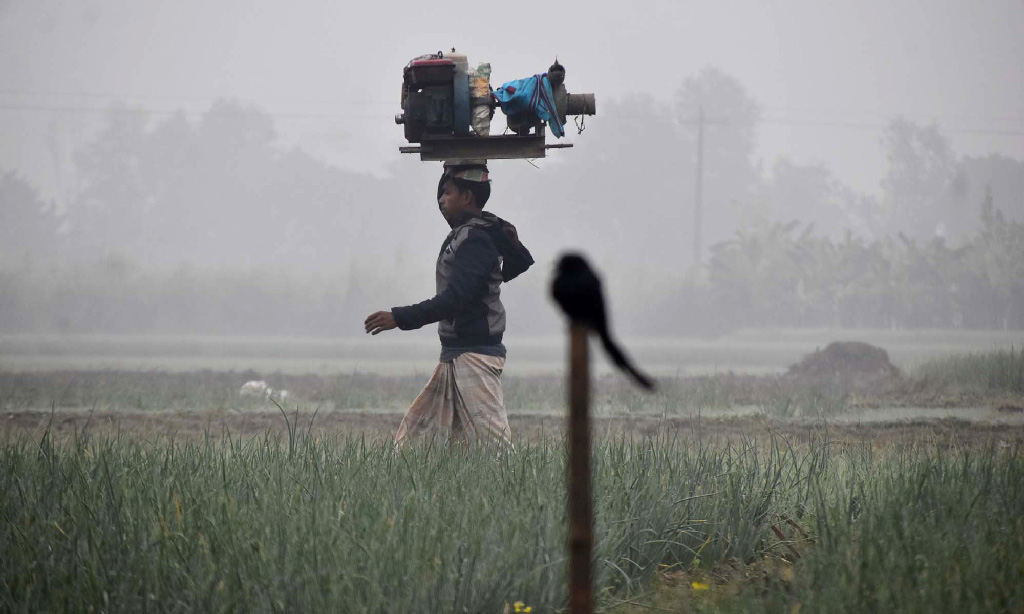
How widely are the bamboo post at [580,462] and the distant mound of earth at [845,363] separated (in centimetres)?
1569

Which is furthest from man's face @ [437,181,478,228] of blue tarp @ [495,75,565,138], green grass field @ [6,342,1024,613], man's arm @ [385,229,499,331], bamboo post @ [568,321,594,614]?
bamboo post @ [568,321,594,614]

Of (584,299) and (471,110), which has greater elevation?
(471,110)

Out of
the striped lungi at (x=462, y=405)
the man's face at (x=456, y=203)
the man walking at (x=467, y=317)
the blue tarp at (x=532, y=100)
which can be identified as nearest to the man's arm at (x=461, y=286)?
the man walking at (x=467, y=317)

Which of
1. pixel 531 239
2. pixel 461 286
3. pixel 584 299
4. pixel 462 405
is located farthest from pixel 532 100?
pixel 531 239

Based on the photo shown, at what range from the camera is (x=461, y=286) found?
16.6 feet

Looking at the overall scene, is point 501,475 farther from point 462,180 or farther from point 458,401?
point 462,180

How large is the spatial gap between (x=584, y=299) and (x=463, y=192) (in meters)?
3.58

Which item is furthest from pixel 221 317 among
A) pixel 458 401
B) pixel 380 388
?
pixel 458 401

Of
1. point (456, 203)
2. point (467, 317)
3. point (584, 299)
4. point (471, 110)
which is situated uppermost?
point (471, 110)

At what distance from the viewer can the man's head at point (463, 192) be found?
5.14 m

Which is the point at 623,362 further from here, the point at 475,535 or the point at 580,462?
the point at 475,535

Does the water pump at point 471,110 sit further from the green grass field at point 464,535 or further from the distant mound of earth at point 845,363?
the distant mound of earth at point 845,363

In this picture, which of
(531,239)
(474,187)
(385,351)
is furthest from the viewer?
(531,239)

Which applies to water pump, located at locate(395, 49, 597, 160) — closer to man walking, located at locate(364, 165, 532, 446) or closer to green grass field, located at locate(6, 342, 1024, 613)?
man walking, located at locate(364, 165, 532, 446)
